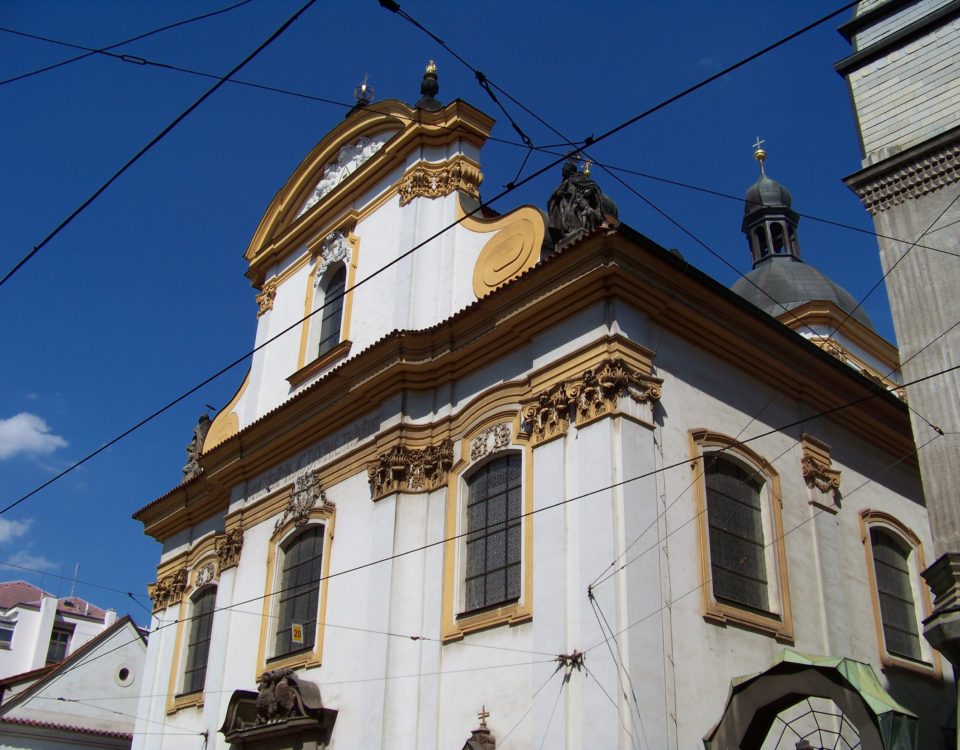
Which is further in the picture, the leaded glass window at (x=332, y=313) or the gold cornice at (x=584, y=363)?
the leaded glass window at (x=332, y=313)

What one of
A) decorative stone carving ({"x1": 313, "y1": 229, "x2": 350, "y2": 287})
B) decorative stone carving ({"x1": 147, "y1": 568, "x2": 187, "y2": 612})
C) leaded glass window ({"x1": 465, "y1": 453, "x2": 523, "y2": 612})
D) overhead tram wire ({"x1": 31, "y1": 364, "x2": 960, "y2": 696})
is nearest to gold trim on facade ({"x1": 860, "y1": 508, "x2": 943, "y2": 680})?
overhead tram wire ({"x1": 31, "y1": 364, "x2": 960, "y2": 696})

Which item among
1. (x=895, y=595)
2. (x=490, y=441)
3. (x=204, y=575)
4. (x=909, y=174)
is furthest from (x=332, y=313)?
(x=895, y=595)

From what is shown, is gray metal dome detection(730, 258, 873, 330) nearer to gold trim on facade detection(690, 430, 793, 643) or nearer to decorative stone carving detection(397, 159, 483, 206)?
decorative stone carving detection(397, 159, 483, 206)

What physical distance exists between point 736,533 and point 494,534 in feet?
10.2

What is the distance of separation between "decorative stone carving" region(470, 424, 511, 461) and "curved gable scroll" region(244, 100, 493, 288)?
5769 millimetres

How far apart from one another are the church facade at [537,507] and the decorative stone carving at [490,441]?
1.7 inches

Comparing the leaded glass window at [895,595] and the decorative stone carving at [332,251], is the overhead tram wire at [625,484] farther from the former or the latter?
the decorative stone carving at [332,251]

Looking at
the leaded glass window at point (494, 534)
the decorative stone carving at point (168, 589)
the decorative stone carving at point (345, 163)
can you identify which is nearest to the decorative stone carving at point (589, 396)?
the leaded glass window at point (494, 534)

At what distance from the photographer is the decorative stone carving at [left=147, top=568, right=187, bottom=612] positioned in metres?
20.7

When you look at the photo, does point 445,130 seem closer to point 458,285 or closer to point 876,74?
point 458,285

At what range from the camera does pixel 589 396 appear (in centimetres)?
1246

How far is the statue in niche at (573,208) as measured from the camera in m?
13.5

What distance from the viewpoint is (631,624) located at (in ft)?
36.1

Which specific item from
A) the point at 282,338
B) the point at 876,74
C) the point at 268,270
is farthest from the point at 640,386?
the point at 268,270
